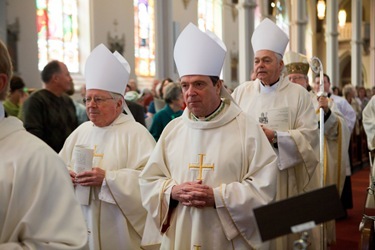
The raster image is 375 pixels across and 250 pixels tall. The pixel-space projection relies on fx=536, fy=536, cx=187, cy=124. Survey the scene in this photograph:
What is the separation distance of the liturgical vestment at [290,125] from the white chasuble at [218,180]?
1080 mm

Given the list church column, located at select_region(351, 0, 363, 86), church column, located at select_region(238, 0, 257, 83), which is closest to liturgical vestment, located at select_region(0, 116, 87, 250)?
church column, located at select_region(238, 0, 257, 83)

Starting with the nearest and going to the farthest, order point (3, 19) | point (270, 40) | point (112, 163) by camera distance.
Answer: point (112, 163) → point (270, 40) → point (3, 19)

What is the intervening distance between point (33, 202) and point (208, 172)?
128 cm

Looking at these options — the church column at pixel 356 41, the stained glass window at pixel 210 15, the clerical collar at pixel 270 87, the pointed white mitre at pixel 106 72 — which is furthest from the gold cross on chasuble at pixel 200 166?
the church column at pixel 356 41

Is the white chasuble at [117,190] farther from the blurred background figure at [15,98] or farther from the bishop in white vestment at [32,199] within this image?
the blurred background figure at [15,98]

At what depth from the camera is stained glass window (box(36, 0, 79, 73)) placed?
14133 mm

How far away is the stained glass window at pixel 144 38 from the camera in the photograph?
57.2 ft

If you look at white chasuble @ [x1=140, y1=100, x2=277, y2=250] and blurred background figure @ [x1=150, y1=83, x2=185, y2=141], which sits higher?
blurred background figure @ [x1=150, y1=83, x2=185, y2=141]

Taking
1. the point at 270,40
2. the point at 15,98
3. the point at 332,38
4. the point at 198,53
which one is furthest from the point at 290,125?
the point at 332,38

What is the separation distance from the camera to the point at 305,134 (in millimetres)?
4109

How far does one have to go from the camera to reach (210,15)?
22328mm

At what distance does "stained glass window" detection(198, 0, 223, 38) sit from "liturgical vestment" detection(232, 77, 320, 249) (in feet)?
56.9

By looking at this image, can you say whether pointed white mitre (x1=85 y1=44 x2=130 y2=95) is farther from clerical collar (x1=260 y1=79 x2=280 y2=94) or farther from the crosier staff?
the crosier staff

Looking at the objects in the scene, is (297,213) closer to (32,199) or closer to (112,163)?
(32,199)
